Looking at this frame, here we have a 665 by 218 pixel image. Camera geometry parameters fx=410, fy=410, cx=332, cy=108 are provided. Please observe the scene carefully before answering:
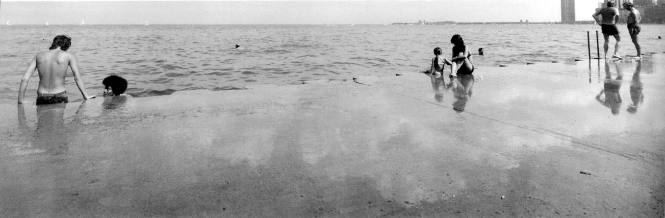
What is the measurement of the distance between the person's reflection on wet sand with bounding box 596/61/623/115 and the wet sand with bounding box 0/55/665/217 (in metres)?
0.06

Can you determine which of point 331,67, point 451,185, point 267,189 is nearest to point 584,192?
point 451,185

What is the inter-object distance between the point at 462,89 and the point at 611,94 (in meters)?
2.33

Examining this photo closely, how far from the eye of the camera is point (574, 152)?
11.1ft

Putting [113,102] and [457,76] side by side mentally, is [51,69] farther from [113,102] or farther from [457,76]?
[457,76]

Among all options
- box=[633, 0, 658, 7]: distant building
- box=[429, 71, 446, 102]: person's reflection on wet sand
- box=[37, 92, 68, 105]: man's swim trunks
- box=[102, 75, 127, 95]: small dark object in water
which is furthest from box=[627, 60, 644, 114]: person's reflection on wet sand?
box=[633, 0, 658, 7]: distant building

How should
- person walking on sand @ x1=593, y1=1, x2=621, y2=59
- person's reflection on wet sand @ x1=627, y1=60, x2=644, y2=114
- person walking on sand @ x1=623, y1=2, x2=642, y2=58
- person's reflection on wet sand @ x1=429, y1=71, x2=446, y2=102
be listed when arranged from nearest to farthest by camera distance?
1. person's reflection on wet sand @ x1=627, y1=60, x2=644, y2=114
2. person's reflection on wet sand @ x1=429, y1=71, x2=446, y2=102
3. person walking on sand @ x1=593, y1=1, x2=621, y2=59
4. person walking on sand @ x1=623, y1=2, x2=642, y2=58

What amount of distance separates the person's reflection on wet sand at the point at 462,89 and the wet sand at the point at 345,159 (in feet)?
0.32

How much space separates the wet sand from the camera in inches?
97.3

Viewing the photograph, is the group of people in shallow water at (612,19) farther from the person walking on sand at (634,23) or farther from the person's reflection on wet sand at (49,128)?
the person's reflection on wet sand at (49,128)

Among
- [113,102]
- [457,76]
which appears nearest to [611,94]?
[457,76]

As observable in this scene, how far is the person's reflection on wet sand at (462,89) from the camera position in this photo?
5.91 meters

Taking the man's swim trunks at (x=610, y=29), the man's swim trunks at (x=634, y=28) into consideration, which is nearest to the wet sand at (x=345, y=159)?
the man's swim trunks at (x=610, y=29)

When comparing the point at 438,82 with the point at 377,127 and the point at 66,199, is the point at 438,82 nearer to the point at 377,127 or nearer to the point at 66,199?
the point at 377,127

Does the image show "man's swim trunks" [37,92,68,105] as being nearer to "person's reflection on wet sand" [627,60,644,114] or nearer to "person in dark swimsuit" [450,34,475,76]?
"person in dark swimsuit" [450,34,475,76]
